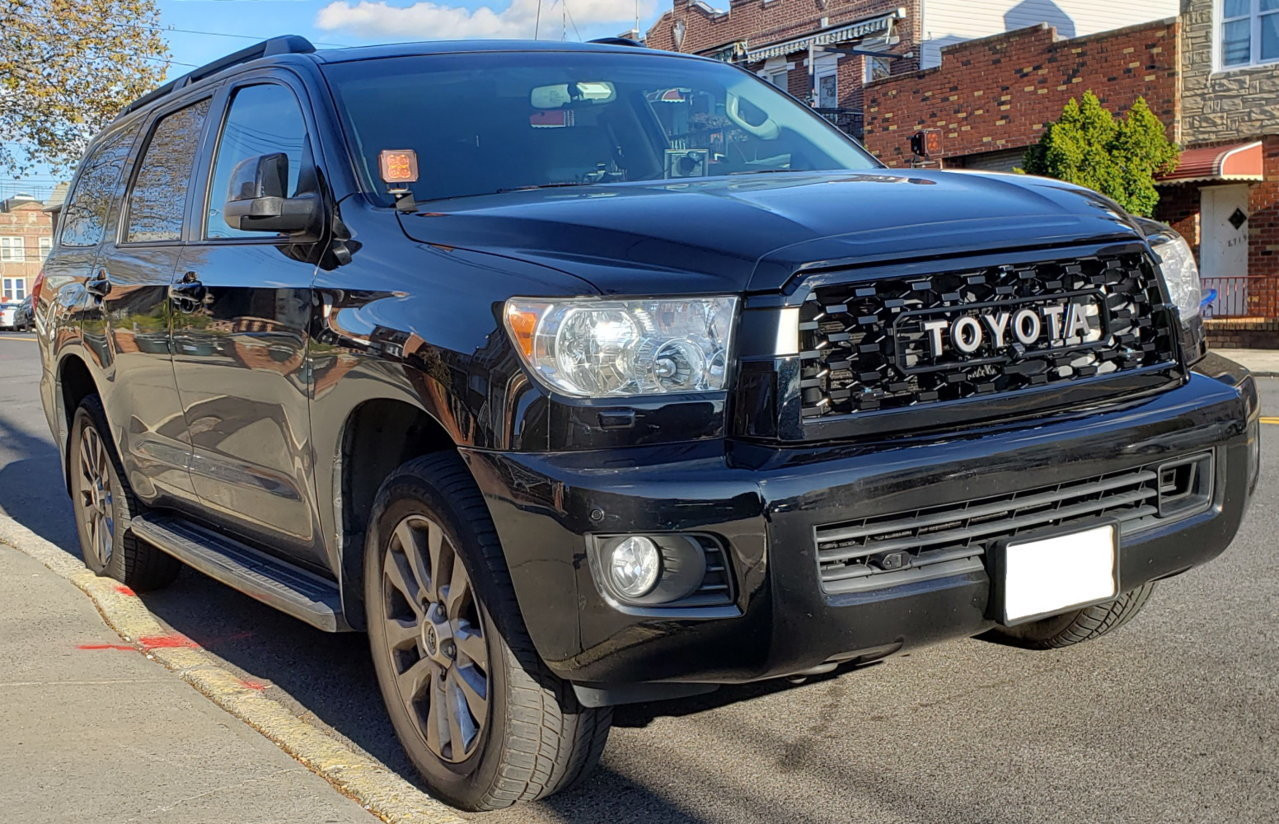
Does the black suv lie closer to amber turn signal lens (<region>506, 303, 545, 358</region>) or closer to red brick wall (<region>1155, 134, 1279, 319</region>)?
amber turn signal lens (<region>506, 303, 545, 358</region>)

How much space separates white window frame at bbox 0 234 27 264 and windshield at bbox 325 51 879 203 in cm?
9936

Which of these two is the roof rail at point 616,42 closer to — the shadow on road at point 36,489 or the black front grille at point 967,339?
the black front grille at point 967,339

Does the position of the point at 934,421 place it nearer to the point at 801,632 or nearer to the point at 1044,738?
the point at 801,632

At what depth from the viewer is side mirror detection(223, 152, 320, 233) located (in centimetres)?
386

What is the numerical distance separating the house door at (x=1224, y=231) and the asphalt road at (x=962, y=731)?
18.1 m

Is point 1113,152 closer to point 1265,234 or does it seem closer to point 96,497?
point 1265,234

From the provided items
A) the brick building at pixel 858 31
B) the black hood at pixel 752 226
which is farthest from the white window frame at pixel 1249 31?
the black hood at pixel 752 226

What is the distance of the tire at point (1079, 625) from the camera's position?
427 centimetres

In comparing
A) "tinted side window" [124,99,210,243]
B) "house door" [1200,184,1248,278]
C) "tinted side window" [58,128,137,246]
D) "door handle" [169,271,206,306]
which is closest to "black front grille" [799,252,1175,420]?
"door handle" [169,271,206,306]

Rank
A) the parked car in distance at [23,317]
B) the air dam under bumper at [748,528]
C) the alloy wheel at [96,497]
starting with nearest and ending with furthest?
the air dam under bumper at [748,528] < the alloy wheel at [96,497] < the parked car in distance at [23,317]

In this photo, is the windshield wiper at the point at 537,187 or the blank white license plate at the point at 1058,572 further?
the windshield wiper at the point at 537,187

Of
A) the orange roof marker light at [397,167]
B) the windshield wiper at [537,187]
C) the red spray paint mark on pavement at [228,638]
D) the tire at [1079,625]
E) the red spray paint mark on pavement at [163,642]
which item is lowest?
the red spray paint mark on pavement at [228,638]

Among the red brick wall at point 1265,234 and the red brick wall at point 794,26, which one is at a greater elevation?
the red brick wall at point 794,26

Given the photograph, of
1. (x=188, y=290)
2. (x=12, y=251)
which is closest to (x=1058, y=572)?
(x=188, y=290)
